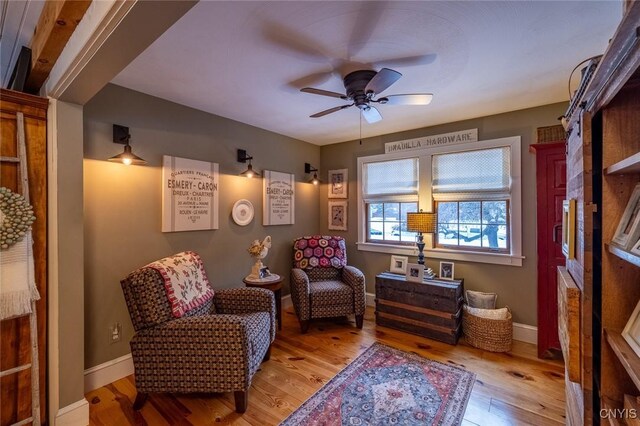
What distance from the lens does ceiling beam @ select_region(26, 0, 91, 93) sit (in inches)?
47.8

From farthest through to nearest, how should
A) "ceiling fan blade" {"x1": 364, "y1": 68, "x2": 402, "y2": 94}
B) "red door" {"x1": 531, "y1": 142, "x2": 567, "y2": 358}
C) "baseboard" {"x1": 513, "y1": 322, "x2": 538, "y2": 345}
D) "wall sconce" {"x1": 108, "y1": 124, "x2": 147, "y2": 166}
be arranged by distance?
"baseboard" {"x1": 513, "y1": 322, "x2": 538, "y2": 345} → "red door" {"x1": 531, "y1": 142, "x2": 567, "y2": 358} → "wall sconce" {"x1": 108, "y1": 124, "x2": 147, "y2": 166} → "ceiling fan blade" {"x1": 364, "y1": 68, "x2": 402, "y2": 94}

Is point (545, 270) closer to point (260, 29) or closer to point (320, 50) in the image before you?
point (320, 50)

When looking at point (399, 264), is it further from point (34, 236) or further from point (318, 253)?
point (34, 236)

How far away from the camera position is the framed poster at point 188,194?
258cm

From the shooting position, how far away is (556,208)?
99.0 inches

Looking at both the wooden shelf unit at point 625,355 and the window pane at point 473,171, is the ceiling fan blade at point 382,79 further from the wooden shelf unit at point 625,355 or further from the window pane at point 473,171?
the window pane at point 473,171

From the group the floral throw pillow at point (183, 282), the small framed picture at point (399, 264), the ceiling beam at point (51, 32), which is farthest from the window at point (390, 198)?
the ceiling beam at point (51, 32)

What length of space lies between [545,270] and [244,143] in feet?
11.0

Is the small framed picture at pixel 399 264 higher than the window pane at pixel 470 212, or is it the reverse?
the window pane at pixel 470 212

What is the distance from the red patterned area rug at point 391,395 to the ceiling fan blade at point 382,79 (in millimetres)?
2158

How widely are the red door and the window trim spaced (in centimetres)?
30

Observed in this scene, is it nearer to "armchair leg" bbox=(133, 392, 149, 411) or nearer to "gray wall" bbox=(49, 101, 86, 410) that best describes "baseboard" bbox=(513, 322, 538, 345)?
"armchair leg" bbox=(133, 392, 149, 411)

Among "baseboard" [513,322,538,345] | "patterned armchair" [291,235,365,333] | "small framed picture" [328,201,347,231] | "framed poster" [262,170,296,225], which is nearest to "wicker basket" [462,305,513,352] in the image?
"baseboard" [513,322,538,345]

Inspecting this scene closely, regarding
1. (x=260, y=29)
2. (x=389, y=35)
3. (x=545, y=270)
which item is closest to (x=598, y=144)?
(x=389, y=35)
